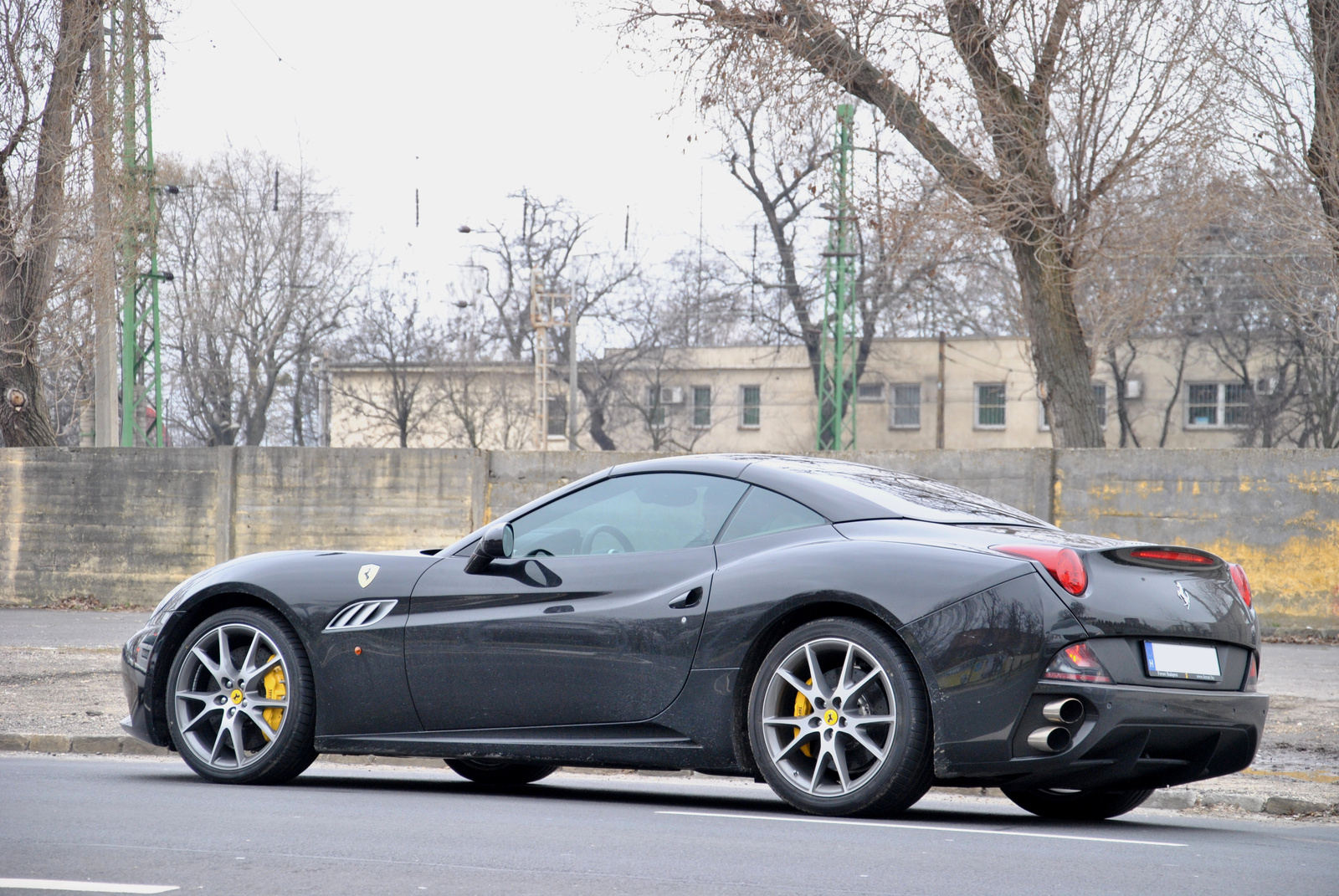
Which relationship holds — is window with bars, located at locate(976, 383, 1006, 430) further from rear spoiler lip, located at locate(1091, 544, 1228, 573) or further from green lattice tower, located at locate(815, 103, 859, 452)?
rear spoiler lip, located at locate(1091, 544, 1228, 573)

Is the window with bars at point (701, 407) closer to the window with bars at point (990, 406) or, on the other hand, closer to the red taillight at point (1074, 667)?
the window with bars at point (990, 406)

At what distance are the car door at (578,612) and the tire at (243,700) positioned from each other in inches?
21.3

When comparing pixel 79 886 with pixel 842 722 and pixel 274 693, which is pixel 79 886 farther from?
pixel 842 722

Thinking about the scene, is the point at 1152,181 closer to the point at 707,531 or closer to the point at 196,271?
the point at 707,531

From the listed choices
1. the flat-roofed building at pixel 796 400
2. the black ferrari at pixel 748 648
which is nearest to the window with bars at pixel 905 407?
the flat-roofed building at pixel 796 400

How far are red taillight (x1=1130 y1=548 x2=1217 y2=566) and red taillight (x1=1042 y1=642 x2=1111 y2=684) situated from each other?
44 cm

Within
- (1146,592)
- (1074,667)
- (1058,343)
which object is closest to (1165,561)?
(1146,592)

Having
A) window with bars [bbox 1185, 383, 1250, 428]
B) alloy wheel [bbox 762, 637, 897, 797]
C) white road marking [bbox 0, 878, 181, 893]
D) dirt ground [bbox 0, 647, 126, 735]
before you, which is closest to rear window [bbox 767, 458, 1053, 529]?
alloy wheel [bbox 762, 637, 897, 797]

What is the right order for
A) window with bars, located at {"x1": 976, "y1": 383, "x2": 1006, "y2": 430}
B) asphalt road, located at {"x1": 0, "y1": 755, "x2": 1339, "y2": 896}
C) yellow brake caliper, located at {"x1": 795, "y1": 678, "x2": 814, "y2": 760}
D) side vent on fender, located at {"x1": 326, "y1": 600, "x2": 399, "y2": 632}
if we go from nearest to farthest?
asphalt road, located at {"x1": 0, "y1": 755, "x2": 1339, "y2": 896}
yellow brake caliper, located at {"x1": 795, "y1": 678, "x2": 814, "y2": 760}
side vent on fender, located at {"x1": 326, "y1": 600, "x2": 399, "y2": 632}
window with bars, located at {"x1": 976, "y1": 383, "x2": 1006, "y2": 430}

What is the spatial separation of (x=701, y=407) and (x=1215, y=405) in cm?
1965

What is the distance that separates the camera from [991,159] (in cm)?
1645

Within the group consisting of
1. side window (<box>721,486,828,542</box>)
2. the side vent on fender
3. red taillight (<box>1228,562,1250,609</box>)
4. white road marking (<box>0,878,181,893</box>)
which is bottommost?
white road marking (<box>0,878,181,893</box>)

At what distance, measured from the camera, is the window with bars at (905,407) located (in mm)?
56594

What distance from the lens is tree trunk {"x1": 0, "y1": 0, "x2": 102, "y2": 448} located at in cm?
1864
